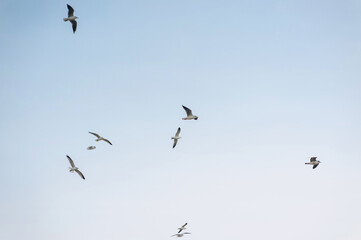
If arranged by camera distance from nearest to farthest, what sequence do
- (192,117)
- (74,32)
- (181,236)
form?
(74,32), (192,117), (181,236)

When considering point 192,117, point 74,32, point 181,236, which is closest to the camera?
point 74,32

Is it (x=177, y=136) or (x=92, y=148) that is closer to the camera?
(x=92, y=148)

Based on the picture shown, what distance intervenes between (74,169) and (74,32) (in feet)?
75.7

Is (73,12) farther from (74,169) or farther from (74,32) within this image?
(74,169)

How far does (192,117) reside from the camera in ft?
276

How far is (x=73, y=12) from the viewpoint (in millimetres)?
76125

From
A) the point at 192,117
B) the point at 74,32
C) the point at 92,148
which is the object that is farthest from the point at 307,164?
the point at 74,32

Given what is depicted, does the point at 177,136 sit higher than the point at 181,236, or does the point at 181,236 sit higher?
the point at 177,136

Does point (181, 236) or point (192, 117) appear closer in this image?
point (192, 117)

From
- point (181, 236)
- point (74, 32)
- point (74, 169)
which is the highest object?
point (74, 32)

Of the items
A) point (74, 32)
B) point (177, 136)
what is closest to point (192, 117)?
point (177, 136)

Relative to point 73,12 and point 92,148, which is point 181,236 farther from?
point 73,12

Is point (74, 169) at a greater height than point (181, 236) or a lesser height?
greater

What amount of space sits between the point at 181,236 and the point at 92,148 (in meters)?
22.4
